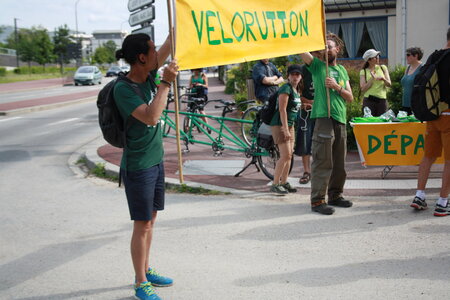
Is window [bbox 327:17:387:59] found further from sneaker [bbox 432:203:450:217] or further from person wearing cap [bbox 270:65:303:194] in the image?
sneaker [bbox 432:203:450:217]

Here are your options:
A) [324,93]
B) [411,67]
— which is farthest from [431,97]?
[411,67]

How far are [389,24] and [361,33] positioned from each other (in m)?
1.17

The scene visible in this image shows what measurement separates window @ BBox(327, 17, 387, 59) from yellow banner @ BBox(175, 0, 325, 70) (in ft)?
52.3

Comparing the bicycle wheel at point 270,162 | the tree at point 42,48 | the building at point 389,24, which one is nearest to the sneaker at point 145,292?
the bicycle wheel at point 270,162

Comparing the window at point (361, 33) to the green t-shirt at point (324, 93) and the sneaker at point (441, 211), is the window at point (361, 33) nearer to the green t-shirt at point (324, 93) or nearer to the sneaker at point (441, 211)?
the green t-shirt at point (324, 93)

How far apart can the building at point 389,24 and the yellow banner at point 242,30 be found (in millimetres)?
12697

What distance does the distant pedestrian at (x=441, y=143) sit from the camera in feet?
18.1

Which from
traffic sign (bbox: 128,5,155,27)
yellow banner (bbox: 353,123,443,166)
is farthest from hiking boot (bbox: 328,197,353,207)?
traffic sign (bbox: 128,5,155,27)

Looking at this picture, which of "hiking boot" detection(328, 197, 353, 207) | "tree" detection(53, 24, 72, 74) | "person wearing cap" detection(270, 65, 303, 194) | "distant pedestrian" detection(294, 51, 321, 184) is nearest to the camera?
"hiking boot" detection(328, 197, 353, 207)

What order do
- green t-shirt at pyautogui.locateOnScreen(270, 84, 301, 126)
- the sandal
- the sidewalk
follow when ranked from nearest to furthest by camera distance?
green t-shirt at pyautogui.locateOnScreen(270, 84, 301, 126)
the sidewalk
the sandal

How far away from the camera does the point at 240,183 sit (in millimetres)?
7527

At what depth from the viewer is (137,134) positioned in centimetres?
366

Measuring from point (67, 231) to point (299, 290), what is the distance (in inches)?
107

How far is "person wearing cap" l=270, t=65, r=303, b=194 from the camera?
655cm
